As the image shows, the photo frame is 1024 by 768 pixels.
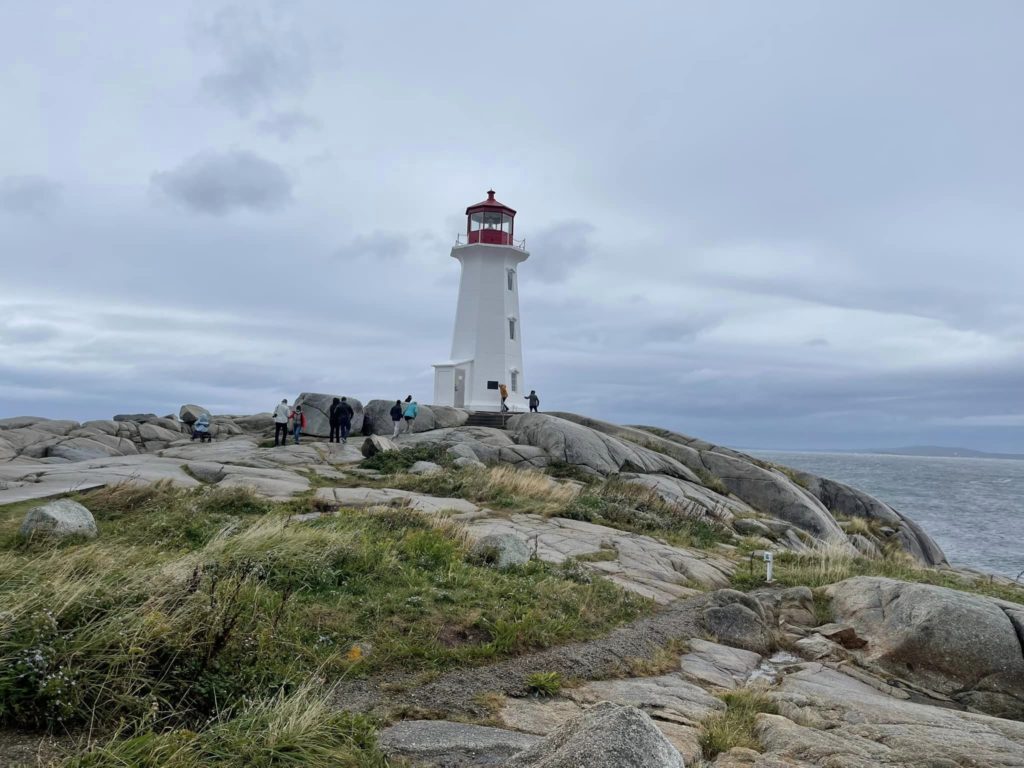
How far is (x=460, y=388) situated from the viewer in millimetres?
43594

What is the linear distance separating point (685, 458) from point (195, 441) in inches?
904

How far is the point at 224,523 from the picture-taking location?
37.0ft

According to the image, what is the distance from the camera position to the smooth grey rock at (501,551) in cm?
1027

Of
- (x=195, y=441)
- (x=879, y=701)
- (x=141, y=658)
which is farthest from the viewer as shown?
(x=195, y=441)

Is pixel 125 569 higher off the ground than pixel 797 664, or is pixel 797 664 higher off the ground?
pixel 125 569

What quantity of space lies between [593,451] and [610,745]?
25.2 metres

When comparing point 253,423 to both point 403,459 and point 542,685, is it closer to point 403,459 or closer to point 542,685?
point 403,459

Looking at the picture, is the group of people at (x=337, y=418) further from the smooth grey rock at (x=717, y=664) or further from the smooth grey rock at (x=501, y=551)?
Answer: the smooth grey rock at (x=717, y=664)

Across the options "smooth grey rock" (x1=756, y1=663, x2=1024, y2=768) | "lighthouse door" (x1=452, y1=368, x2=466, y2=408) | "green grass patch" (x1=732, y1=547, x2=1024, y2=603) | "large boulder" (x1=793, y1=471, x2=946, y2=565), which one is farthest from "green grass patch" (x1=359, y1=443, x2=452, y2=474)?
"large boulder" (x1=793, y1=471, x2=946, y2=565)

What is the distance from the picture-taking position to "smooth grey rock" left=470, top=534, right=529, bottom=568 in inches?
404

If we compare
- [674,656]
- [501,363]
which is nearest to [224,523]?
[674,656]

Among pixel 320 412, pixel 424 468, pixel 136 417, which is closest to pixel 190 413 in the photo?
pixel 136 417

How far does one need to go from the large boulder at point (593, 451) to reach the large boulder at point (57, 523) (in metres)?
18.9

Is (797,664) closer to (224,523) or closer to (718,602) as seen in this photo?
(718,602)
